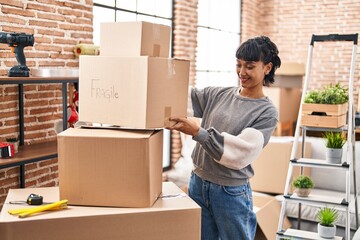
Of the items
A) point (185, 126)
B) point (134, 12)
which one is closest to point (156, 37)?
point (185, 126)

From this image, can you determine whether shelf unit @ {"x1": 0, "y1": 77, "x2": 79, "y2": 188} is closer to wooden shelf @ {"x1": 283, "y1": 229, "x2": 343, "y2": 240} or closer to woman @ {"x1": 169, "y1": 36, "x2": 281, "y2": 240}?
woman @ {"x1": 169, "y1": 36, "x2": 281, "y2": 240}

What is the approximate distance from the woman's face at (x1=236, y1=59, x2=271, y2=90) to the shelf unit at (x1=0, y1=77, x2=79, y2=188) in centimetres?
132

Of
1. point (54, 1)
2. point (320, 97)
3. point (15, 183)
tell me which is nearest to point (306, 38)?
point (320, 97)

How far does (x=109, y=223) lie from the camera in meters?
1.76

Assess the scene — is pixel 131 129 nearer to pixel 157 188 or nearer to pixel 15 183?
pixel 157 188

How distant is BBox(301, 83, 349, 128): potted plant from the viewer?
342cm

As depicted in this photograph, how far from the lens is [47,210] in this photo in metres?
1.77

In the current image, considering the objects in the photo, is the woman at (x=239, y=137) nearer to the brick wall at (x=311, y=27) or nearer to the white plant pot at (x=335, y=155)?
the white plant pot at (x=335, y=155)

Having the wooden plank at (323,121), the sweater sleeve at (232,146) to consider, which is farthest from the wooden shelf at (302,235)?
the sweater sleeve at (232,146)

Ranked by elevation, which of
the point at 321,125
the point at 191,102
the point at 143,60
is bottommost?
the point at 321,125

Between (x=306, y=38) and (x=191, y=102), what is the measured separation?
19.5ft

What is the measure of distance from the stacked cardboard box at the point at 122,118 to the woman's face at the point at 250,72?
1.14 ft

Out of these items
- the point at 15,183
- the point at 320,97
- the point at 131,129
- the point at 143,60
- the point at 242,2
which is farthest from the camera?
the point at 242,2

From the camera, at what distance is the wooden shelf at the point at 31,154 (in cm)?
275
